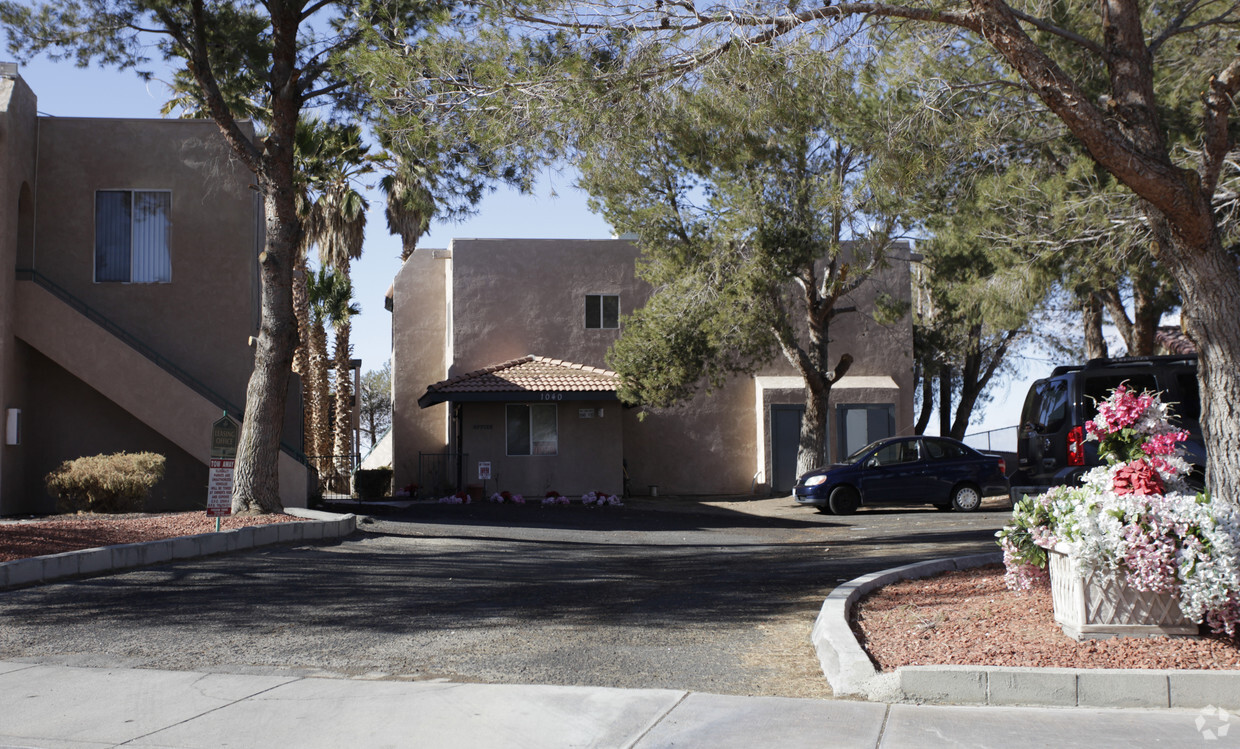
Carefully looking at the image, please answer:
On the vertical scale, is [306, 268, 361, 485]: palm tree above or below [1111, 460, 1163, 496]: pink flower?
above

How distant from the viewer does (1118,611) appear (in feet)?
19.6

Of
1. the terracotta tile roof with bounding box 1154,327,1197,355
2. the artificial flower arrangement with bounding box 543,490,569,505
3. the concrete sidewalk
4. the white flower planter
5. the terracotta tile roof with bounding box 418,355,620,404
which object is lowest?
the concrete sidewalk

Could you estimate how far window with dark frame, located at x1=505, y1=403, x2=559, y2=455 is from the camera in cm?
2378

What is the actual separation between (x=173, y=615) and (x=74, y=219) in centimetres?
1280

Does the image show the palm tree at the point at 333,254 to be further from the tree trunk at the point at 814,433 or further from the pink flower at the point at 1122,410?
the pink flower at the point at 1122,410

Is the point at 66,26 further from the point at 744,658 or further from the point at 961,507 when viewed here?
the point at 961,507

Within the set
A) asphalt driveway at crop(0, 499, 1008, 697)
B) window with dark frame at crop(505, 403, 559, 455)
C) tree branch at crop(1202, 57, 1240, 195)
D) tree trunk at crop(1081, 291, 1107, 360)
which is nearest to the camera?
asphalt driveway at crop(0, 499, 1008, 697)

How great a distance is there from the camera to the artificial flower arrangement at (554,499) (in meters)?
22.2

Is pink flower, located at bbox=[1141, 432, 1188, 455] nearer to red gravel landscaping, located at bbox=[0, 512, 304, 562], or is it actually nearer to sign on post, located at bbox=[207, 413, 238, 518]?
red gravel landscaping, located at bbox=[0, 512, 304, 562]

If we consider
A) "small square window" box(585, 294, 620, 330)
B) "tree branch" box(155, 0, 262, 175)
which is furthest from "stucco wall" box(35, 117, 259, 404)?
"small square window" box(585, 294, 620, 330)

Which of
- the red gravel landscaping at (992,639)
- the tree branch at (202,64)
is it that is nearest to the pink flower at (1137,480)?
the red gravel landscaping at (992,639)

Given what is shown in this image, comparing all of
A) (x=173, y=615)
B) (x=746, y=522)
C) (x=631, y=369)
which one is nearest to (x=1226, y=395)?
(x=173, y=615)

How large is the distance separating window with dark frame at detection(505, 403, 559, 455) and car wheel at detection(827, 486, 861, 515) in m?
6.72

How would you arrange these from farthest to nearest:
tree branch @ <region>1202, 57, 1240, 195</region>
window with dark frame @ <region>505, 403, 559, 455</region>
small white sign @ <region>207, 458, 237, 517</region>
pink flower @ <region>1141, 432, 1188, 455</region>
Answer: window with dark frame @ <region>505, 403, 559, 455</region> < small white sign @ <region>207, 458, 237, 517</region> < tree branch @ <region>1202, 57, 1240, 195</region> < pink flower @ <region>1141, 432, 1188, 455</region>
